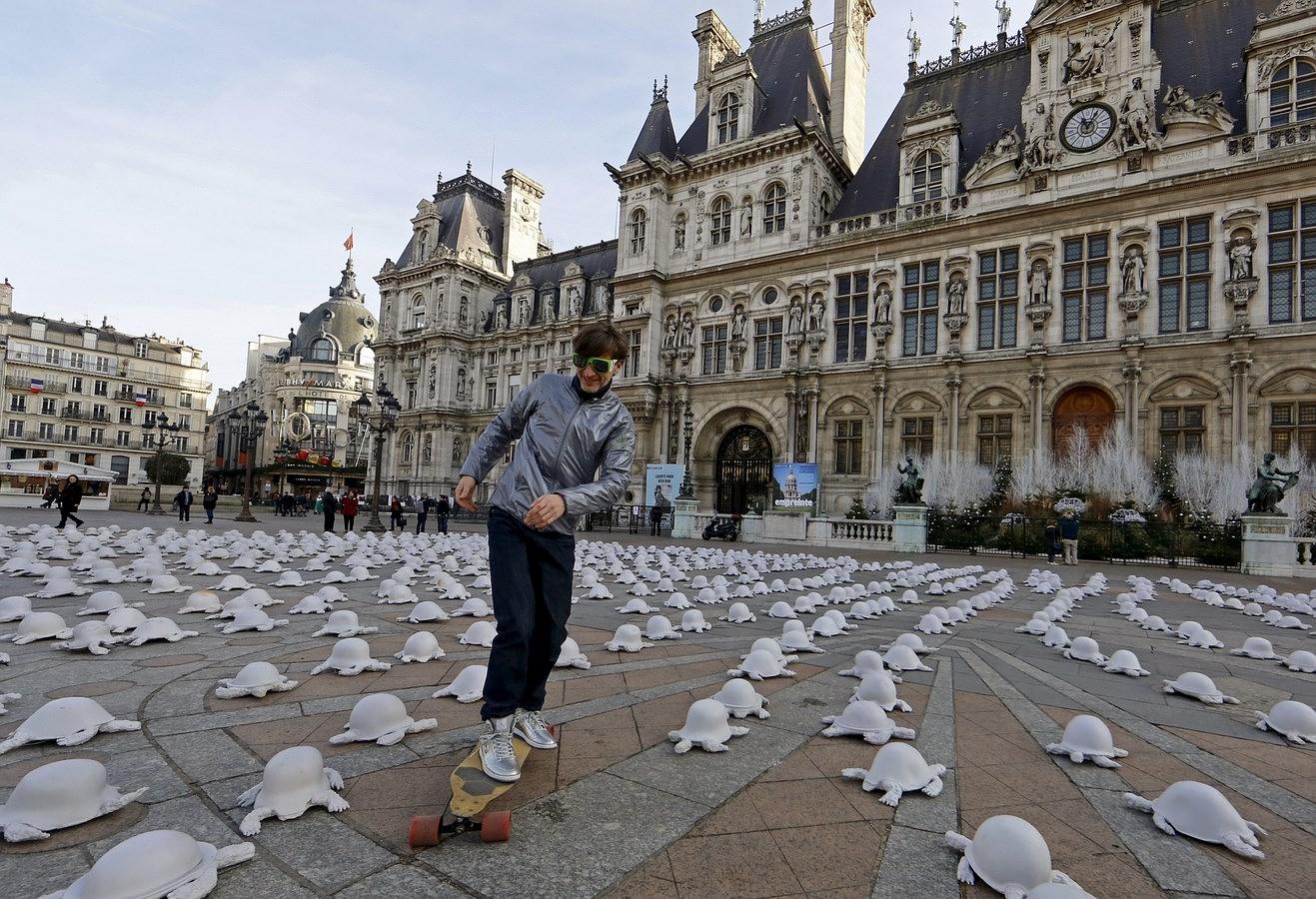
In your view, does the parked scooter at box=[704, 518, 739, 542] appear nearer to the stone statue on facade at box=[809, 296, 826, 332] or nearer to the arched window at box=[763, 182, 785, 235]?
the stone statue on facade at box=[809, 296, 826, 332]

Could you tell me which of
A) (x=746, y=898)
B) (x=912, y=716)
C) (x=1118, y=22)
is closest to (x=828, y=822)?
(x=746, y=898)

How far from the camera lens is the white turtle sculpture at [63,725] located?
3057 millimetres

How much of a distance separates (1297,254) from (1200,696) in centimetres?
2752

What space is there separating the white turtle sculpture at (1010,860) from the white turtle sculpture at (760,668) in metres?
2.53

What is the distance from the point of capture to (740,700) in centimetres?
387

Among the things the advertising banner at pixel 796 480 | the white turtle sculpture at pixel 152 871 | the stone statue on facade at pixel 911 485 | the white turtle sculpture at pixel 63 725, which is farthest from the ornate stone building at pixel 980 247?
the white turtle sculpture at pixel 152 871

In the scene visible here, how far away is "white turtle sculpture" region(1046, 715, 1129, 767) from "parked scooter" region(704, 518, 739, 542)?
22.7m

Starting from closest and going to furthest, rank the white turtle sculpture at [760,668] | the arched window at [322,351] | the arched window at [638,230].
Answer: the white turtle sculpture at [760,668] → the arched window at [638,230] → the arched window at [322,351]

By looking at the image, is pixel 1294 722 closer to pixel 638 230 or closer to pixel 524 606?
pixel 524 606

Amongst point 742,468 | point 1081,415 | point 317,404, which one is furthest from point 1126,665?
point 317,404

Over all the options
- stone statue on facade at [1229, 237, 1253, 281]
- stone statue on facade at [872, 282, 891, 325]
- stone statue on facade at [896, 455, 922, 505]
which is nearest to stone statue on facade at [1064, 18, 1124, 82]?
stone statue on facade at [1229, 237, 1253, 281]

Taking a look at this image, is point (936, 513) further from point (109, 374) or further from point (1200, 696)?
point (109, 374)

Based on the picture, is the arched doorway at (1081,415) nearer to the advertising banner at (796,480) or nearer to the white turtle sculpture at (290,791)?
the advertising banner at (796,480)

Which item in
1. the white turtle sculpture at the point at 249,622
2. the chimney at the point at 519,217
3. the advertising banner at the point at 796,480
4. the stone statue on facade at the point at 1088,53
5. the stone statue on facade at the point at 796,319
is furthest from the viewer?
the chimney at the point at 519,217
